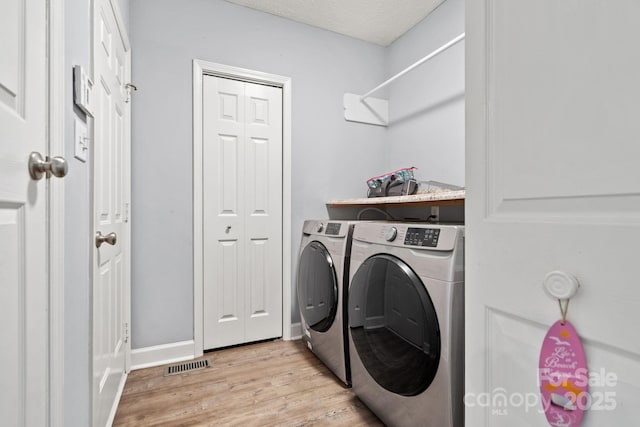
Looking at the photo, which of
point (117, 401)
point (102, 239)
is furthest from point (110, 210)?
point (117, 401)

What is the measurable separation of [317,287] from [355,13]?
6.62ft

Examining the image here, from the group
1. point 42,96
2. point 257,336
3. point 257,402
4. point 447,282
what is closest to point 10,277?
point 42,96

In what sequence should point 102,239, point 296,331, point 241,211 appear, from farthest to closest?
point 296,331, point 241,211, point 102,239

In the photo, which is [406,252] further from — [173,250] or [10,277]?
[173,250]

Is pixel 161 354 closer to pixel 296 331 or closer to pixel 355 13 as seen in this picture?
pixel 296 331

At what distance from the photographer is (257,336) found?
224 cm

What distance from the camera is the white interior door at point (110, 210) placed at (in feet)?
3.74

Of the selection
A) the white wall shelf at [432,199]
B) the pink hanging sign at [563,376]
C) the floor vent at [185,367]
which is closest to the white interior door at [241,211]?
the floor vent at [185,367]

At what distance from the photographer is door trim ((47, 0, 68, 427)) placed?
2.34 ft

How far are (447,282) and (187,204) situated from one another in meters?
1.70

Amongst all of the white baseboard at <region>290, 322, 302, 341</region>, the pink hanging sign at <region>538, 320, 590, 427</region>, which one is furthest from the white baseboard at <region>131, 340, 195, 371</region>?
the pink hanging sign at <region>538, 320, 590, 427</region>

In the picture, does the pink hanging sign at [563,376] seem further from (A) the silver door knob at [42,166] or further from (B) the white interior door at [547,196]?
(A) the silver door knob at [42,166]

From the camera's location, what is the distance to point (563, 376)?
0.55 m

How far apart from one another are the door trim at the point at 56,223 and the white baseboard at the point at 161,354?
1.29m
